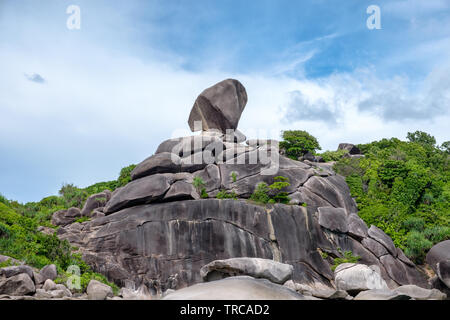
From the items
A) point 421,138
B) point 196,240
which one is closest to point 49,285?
point 196,240

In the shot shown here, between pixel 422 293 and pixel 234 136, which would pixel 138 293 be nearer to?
pixel 422 293

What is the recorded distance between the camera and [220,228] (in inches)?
981

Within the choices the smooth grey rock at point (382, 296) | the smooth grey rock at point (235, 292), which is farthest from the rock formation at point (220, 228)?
the smooth grey rock at point (235, 292)

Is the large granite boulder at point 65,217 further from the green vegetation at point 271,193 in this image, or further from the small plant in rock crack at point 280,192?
the small plant in rock crack at point 280,192

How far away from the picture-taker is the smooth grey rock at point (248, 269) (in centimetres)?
1761

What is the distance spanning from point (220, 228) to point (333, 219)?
7.48m

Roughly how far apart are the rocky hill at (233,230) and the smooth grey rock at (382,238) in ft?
0.21

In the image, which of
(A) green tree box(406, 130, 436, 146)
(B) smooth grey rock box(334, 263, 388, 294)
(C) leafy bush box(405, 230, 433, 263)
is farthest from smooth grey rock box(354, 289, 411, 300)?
(A) green tree box(406, 130, 436, 146)

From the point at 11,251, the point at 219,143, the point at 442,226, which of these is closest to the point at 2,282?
the point at 11,251

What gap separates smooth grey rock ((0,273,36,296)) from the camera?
603 inches

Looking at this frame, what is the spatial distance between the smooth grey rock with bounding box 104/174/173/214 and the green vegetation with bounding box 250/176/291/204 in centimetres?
584

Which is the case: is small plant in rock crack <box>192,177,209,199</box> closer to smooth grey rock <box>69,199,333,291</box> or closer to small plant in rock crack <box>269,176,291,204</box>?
smooth grey rock <box>69,199,333,291</box>
